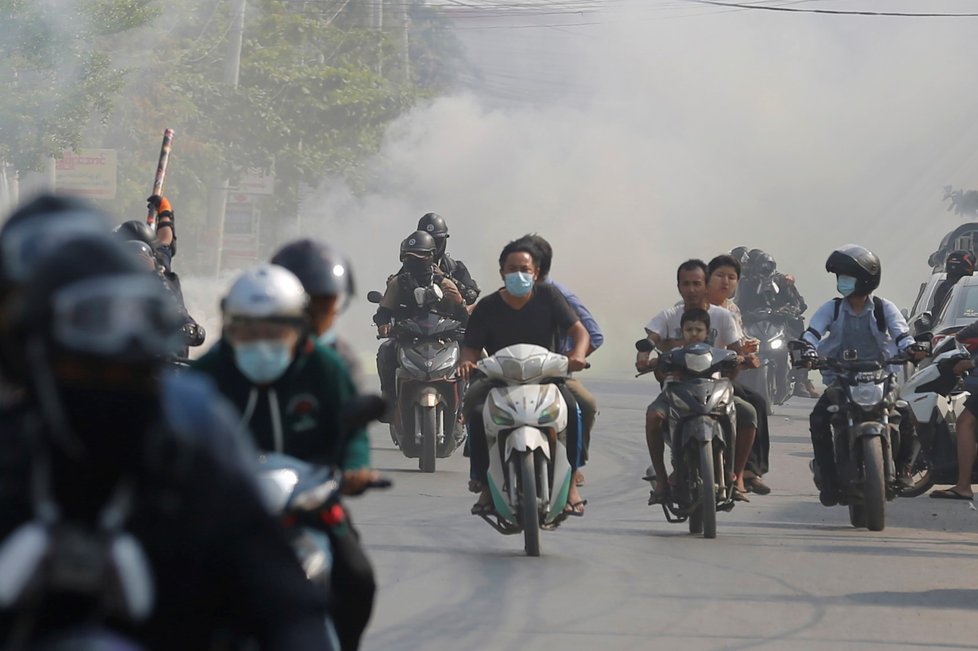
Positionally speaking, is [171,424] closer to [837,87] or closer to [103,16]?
[103,16]

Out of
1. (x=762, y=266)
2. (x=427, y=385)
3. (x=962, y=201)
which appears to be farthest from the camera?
(x=962, y=201)

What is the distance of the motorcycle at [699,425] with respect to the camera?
1130 cm

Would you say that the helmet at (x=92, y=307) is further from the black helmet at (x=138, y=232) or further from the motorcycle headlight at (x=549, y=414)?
the black helmet at (x=138, y=232)

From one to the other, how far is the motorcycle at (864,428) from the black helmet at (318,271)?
6528 millimetres

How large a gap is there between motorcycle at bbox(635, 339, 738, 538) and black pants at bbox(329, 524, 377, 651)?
6.25m

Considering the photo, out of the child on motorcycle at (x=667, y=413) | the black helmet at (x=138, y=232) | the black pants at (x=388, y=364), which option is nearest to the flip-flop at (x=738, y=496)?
the child on motorcycle at (x=667, y=413)

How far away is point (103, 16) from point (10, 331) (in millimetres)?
33471

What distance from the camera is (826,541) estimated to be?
11766 millimetres

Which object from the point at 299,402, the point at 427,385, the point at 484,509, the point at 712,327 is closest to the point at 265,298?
the point at 299,402

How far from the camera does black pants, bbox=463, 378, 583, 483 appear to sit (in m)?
10.7

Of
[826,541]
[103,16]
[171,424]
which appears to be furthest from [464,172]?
[171,424]

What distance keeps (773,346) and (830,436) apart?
13.0 metres

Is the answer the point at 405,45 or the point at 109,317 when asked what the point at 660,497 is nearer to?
the point at 109,317

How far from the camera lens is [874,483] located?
38.4 ft
